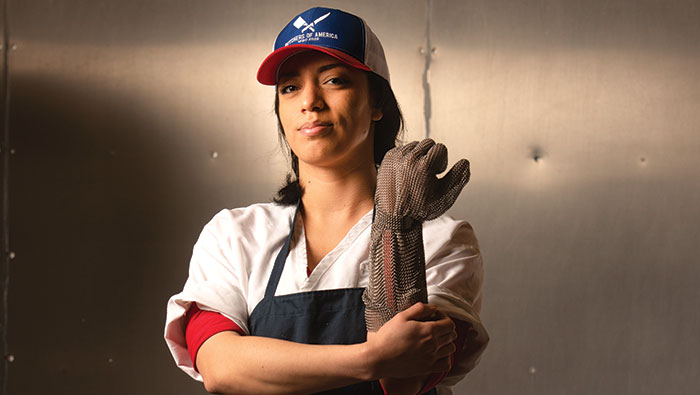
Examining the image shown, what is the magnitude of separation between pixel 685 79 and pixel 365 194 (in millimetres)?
1085

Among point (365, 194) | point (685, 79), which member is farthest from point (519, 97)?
point (365, 194)

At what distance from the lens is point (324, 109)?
107 cm

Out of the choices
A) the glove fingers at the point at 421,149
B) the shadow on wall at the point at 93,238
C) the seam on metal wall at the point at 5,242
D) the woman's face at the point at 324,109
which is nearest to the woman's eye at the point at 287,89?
the woman's face at the point at 324,109

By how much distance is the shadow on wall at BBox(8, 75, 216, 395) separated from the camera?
1928 mm

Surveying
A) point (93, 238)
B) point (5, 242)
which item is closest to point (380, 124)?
point (93, 238)

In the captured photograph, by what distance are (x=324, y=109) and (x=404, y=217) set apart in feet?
0.91

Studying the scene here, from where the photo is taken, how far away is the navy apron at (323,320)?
0.99 meters

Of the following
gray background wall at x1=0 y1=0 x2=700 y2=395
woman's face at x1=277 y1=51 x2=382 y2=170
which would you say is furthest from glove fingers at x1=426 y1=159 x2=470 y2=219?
gray background wall at x1=0 y1=0 x2=700 y2=395

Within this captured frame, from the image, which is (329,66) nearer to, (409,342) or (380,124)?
(380,124)

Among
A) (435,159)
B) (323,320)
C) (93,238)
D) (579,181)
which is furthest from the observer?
(93,238)

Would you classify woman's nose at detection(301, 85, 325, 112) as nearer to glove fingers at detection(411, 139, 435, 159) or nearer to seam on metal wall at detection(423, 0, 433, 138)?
glove fingers at detection(411, 139, 435, 159)

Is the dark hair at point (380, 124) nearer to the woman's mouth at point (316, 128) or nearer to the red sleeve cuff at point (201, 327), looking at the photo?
the woman's mouth at point (316, 128)

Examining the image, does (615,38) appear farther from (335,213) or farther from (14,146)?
(14,146)

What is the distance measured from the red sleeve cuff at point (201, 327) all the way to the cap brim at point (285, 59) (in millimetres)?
370
